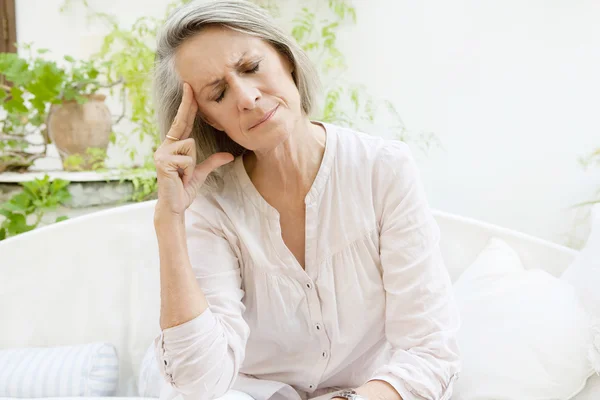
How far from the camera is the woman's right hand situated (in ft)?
3.74

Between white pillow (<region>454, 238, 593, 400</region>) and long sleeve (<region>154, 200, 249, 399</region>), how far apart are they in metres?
0.57

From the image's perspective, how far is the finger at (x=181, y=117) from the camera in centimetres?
113

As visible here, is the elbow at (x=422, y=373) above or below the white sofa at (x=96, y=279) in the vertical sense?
above

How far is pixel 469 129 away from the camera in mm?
1988

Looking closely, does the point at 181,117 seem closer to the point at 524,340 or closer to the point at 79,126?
the point at 524,340

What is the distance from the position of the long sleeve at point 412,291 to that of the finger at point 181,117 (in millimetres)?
401

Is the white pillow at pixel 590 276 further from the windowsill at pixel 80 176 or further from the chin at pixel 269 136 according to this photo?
the windowsill at pixel 80 176

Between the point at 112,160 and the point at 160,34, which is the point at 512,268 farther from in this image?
the point at 112,160

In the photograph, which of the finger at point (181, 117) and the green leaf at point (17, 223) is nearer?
the finger at point (181, 117)

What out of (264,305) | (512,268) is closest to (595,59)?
(512,268)

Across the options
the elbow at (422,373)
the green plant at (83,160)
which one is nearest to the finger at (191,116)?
the elbow at (422,373)

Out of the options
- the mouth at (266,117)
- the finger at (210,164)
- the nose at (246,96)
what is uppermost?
the nose at (246,96)

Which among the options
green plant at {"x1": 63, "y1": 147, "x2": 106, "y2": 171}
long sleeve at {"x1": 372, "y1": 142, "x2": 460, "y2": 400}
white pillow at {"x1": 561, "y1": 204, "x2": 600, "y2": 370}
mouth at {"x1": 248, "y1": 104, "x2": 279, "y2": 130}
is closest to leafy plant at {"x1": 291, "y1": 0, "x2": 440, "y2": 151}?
white pillow at {"x1": 561, "y1": 204, "x2": 600, "y2": 370}

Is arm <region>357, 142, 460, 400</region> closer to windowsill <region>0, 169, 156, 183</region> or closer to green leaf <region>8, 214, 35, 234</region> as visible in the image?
windowsill <region>0, 169, 156, 183</region>
